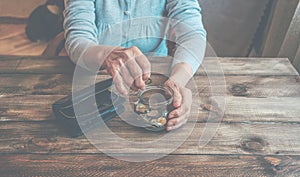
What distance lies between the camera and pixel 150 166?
697 millimetres

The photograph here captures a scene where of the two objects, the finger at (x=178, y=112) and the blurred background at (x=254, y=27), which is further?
the blurred background at (x=254, y=27)

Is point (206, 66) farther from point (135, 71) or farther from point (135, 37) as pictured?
point (135, 71)

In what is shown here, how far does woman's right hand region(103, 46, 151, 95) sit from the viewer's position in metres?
0.77

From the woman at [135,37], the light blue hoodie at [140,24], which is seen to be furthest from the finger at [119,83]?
the light blue hoodie at [140,24]

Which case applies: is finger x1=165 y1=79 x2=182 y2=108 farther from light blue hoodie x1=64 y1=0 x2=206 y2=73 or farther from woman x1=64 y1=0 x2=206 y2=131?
light blue hoodie x1=64 y1=0 x2=206 y2=73

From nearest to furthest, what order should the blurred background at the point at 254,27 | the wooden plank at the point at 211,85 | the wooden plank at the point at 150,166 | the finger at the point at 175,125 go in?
the wooden plank at the point at 150,166, the finger at the point at 175,125, the wooden plank at the point at 211,85, the blurred background at the point at 254,27

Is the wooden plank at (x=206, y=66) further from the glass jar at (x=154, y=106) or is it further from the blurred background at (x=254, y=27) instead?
the blurred background at (x=254, y=27)

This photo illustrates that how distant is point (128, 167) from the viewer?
0.69m

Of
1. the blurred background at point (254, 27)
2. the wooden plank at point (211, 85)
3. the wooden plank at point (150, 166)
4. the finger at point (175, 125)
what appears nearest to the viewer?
the wooden plank at point (150, 166)

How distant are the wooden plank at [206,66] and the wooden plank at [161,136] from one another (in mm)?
262

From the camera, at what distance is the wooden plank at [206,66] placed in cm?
103

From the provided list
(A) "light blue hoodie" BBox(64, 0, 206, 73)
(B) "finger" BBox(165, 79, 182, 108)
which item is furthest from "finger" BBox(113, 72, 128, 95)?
(A) "light blue hoodie" BBox(64, 0, 206, 73)

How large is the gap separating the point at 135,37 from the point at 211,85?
321 mm

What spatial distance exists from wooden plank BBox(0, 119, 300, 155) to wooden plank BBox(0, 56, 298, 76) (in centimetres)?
26
